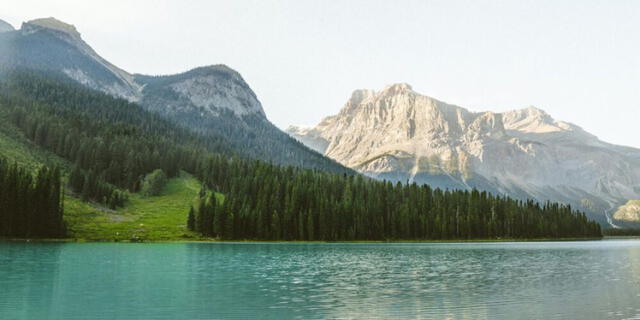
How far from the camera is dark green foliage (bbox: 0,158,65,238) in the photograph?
142 metres

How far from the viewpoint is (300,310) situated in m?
36.1

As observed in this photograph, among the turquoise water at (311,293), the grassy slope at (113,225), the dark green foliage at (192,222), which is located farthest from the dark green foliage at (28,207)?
the turquoise water at (311,293)

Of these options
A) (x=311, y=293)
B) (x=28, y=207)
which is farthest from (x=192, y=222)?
(x=311, y=293)

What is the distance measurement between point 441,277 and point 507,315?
26275 mm

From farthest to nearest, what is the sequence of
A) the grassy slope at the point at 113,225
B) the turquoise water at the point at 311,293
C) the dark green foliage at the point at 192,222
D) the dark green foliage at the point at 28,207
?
the dark green foliage at the point at 192,222 < the grassy slope at the point at 113,225 < the dark green foliage at the point at 28,207 < the turquoise water at the point at 311,293

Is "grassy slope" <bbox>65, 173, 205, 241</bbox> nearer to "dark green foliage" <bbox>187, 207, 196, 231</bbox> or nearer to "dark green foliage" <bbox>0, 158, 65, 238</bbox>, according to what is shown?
"dark green foliage" <bbox>187, 207, 196, 231</bbox>

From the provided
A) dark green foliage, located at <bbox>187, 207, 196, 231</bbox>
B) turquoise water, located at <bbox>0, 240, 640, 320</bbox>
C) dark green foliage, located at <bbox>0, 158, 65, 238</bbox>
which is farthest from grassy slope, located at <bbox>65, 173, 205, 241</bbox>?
turquoise water, located at <bbox>0, 240, 640, 320</bbox>

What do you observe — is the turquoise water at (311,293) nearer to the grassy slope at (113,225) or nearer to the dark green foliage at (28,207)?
the dark green foliage at (28,207)

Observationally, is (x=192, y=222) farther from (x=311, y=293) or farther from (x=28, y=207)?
(x=311, y=293)

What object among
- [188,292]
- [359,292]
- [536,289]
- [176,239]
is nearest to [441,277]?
[536,289]

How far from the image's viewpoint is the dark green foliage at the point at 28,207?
142 meters

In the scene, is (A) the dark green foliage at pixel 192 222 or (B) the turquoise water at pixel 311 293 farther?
(A) the dark green foliage at pixel 192 222

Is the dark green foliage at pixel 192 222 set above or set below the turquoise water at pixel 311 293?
above

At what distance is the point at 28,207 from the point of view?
14512cm
